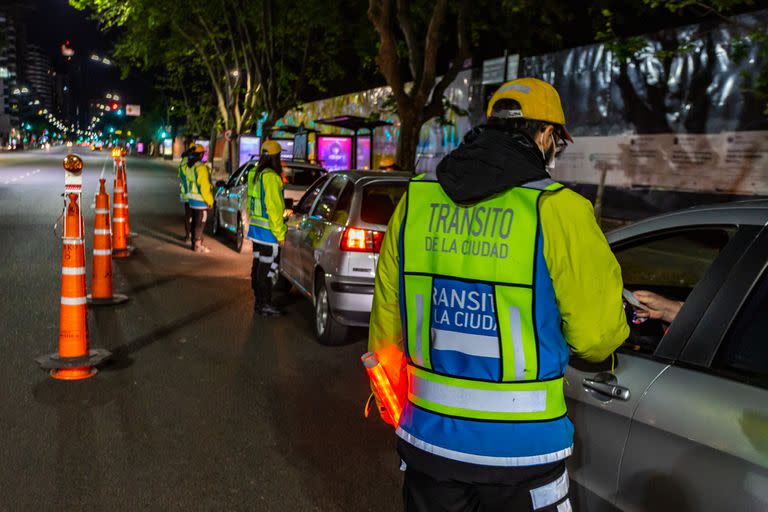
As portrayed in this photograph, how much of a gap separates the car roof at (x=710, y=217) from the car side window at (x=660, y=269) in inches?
1.5

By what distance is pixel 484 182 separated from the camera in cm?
215

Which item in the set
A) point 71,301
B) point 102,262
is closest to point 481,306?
point 71,301

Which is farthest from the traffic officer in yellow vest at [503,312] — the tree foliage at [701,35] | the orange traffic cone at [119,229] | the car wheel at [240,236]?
the car wheel at [240,236]

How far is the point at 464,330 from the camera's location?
220 centimetres

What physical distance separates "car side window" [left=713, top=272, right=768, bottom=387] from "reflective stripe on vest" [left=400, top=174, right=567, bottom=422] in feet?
2.11

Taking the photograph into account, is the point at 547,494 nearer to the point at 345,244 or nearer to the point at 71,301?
the point at 71,301

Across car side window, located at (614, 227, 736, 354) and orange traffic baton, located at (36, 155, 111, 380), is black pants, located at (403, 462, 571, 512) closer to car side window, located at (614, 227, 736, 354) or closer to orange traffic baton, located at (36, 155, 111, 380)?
car side window, located at (614, 227, 736, 354)

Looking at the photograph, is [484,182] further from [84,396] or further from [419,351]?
[84,396]

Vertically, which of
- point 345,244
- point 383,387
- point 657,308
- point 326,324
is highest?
point 657,308

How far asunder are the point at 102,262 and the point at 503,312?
275 inches

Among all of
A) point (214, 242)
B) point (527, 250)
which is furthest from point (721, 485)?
point (214, 242)

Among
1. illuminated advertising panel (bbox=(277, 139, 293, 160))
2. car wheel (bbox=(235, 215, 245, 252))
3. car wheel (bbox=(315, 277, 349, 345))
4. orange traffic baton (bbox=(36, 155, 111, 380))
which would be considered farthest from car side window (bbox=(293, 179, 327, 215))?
illuminated advertising panel (bbox=(277, 139, 293, 160))

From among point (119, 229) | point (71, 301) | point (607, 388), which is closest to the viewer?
point (607, 388)

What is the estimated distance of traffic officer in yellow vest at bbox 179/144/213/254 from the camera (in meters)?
13.0
